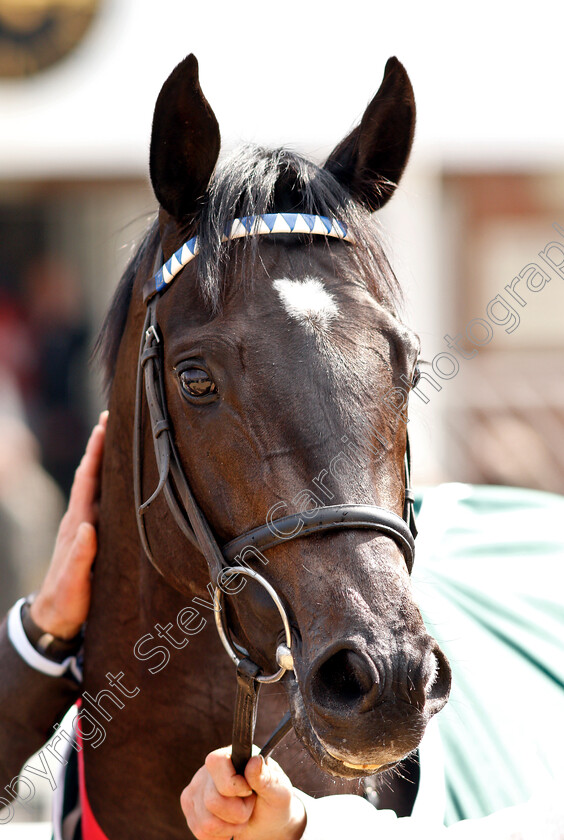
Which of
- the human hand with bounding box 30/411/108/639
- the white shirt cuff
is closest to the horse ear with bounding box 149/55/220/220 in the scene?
the human hand with bounding box 30/411/108/639

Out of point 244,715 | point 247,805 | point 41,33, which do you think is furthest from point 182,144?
point 41,33

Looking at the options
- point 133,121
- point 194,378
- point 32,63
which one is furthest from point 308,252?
point 32,63

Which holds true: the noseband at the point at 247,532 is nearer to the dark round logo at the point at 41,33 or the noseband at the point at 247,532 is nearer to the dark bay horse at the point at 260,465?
the dark bay horse at the point at 260,465

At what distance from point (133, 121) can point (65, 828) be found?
681 cm

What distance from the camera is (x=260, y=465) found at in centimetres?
129

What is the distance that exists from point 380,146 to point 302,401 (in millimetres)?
675

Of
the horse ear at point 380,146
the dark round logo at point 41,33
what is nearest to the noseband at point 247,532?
the horse ear at point 380,146

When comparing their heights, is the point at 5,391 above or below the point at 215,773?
below

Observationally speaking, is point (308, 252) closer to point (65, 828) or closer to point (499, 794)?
point (499, 794)

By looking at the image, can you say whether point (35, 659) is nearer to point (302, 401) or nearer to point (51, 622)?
point (51, 622)

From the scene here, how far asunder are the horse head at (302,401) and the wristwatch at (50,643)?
0.42m

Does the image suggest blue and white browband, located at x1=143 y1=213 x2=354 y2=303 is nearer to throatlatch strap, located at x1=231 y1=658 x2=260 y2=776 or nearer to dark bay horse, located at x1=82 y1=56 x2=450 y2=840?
dark bay horse, located at x1=82 y1=56 x2=450 y2=840

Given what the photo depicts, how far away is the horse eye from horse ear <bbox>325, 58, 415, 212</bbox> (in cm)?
52

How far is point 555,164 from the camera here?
7.68 metres
